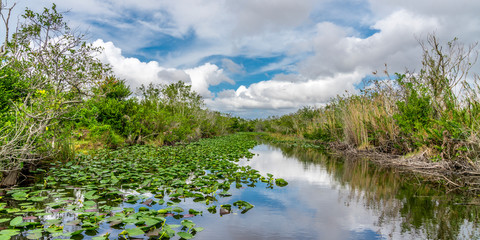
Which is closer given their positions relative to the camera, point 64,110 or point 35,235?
point 35,235

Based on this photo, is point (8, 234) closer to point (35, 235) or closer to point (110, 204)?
point (35, 235)

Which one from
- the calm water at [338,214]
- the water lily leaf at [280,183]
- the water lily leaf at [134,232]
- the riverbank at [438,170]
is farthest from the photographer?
the water lily leaf at [280,183]

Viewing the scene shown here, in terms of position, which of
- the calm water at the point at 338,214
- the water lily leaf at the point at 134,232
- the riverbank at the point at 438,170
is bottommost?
the calm water at the point at 338,214

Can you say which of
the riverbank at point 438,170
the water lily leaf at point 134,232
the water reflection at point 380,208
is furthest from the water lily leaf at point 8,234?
the riverbank at point 438,170

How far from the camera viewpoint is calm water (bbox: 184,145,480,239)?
3.34 metres

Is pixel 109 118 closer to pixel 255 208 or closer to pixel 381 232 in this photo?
pixel 255 208

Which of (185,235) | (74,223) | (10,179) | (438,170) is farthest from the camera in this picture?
(438,170)

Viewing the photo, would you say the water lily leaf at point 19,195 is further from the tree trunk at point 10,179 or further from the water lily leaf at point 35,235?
the water lily leaf at point 35,235

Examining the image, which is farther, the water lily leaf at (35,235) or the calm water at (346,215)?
the calm water at (346,215)

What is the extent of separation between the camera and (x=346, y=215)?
4.08 meters

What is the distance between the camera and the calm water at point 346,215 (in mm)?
3340

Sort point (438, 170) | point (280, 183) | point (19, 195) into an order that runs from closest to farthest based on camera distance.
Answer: point (19, 195), point (280, 183), point (438, 170)

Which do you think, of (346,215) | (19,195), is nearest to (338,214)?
(346,215)

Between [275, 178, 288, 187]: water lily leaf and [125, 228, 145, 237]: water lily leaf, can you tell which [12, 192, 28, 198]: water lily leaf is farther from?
[275, 178, 288, 187]: water lily leaf
